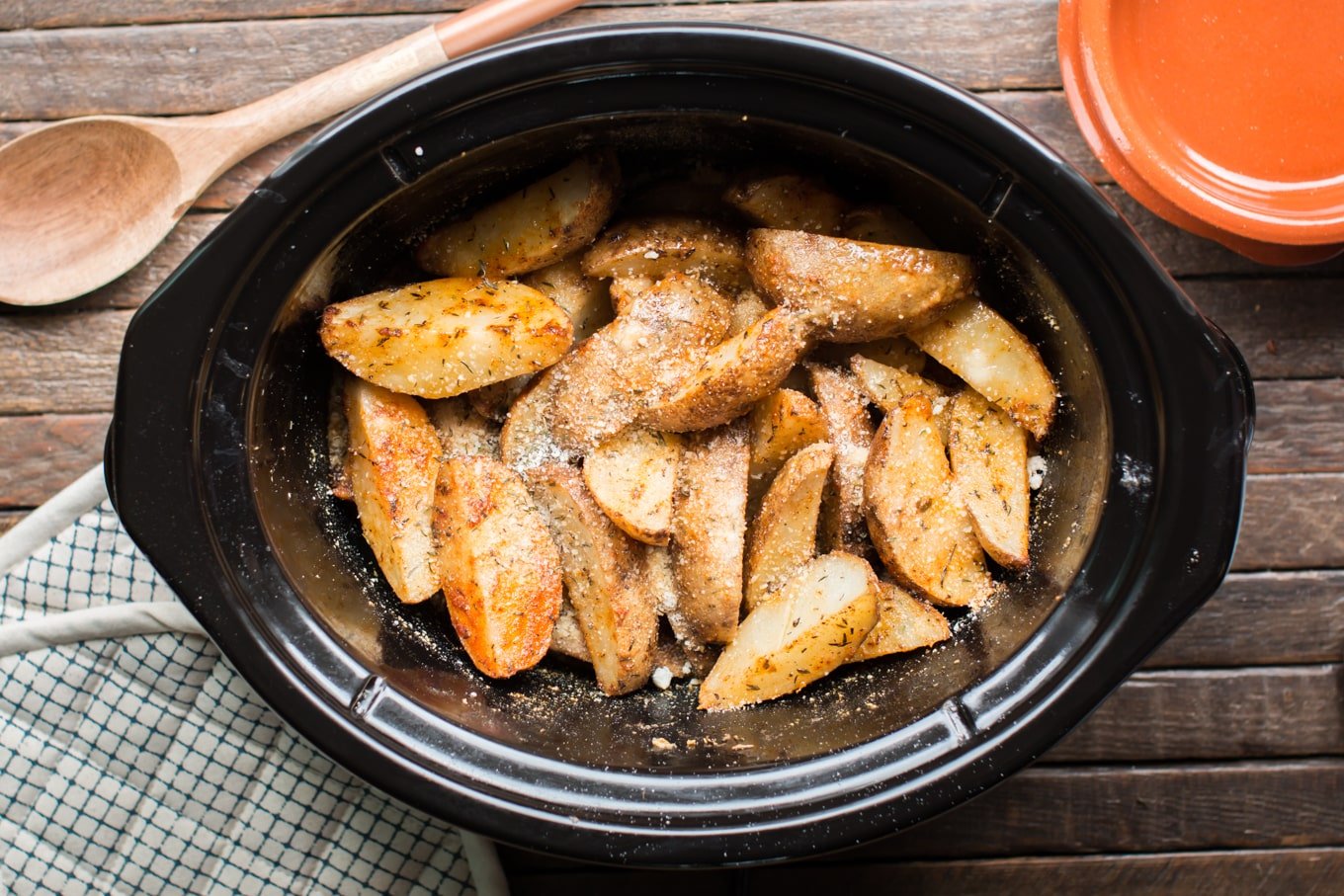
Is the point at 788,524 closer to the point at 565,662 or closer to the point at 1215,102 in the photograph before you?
the point at 565,662

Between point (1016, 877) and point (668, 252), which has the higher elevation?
point (668, 252)

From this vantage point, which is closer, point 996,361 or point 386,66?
point 996,361

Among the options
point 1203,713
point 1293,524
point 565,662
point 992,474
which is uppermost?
point 992,474

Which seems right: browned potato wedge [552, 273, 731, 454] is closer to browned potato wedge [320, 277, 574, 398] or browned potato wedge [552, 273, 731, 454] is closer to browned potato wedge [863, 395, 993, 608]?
browned potato wedge [320, 277, 574, 398]

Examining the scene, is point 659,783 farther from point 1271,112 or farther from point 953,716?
point 1271,112

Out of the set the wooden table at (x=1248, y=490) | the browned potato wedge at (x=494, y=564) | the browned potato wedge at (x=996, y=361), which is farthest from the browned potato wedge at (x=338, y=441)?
the browned potato wedge at (x=996, y=361)

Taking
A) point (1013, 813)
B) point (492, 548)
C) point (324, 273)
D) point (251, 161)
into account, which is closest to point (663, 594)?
point (492, 548)

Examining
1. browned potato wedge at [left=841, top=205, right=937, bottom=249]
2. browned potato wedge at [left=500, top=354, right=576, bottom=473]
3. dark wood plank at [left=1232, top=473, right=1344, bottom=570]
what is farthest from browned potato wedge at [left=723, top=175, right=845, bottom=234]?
dark wood plank at [left=1232, top=473, right=1344, bottom=570]

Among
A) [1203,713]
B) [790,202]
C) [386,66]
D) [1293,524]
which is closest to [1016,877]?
[1203,713]

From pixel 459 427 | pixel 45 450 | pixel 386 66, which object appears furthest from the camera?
pixel 45 450

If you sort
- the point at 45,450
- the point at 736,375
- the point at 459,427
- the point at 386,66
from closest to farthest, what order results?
the point at 736,375 < the point at 459,427 < the point at 386,66 < the point at 45,450
